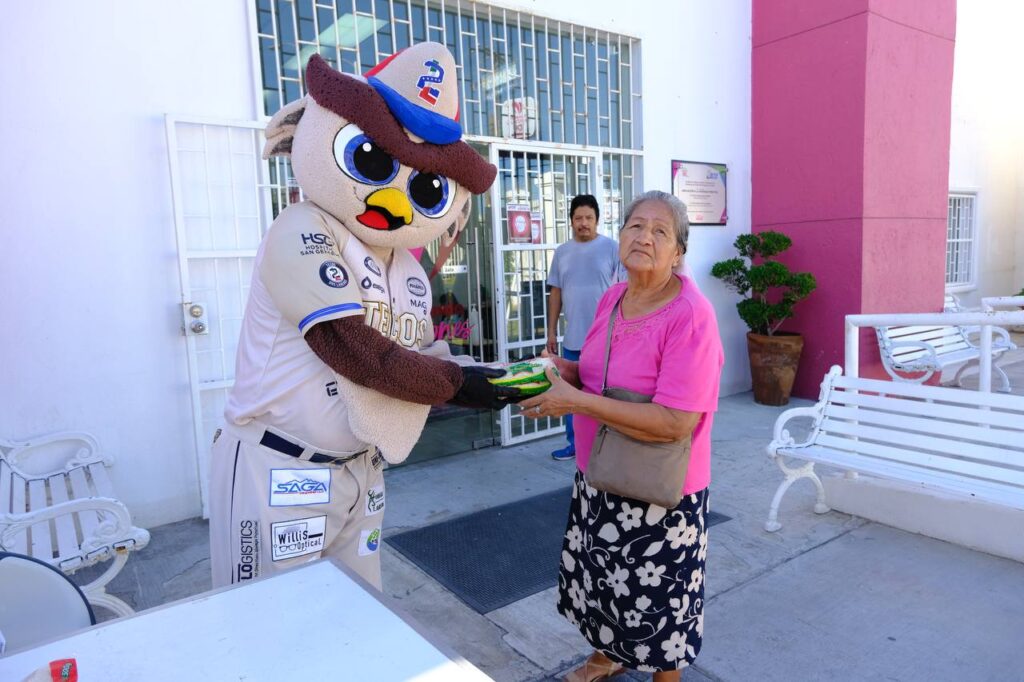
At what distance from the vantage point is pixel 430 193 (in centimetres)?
179

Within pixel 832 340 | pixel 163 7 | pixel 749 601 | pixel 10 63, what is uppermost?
pixel 163 7

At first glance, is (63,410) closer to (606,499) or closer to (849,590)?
(606,499)

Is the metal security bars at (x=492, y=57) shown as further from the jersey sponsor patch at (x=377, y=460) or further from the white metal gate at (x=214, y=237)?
the jersey sponsor patch at (x=377, y=460)

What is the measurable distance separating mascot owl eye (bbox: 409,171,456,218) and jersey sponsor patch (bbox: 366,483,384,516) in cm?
82

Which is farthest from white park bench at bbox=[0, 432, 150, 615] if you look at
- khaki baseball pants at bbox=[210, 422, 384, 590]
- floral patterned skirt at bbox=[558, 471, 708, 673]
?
floral patterned skirt at bbox=[558, 471, 708, 673]

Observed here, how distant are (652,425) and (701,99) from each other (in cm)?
524

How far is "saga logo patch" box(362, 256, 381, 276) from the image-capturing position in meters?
1.74

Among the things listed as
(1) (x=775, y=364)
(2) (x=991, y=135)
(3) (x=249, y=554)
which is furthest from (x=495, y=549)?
(2) (x=991, y=135)

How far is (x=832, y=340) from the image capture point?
616 cm

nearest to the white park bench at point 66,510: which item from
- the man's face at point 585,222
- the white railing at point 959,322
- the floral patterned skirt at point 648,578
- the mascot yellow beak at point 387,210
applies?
the mascot yellow beak at point 387,210

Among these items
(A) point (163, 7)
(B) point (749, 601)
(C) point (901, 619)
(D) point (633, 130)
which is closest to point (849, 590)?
(C) point (901, 619)

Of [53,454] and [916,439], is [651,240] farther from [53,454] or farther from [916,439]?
[53,454]

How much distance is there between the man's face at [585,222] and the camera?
175 inches

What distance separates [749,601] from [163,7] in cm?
419
